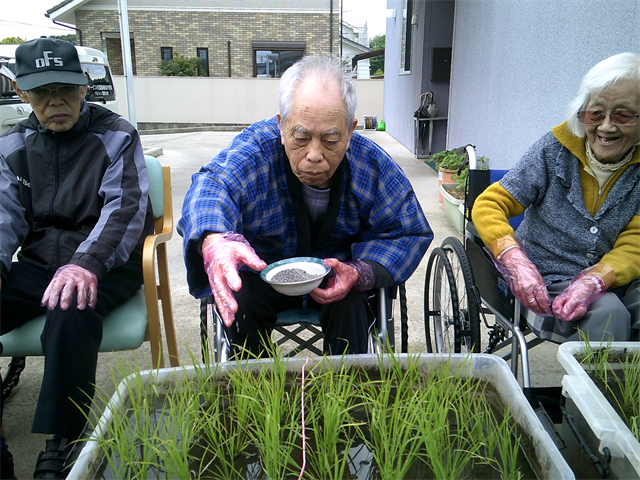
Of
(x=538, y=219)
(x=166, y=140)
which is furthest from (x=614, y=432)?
(x=166, y=140)

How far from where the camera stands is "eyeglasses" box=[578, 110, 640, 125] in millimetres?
1584

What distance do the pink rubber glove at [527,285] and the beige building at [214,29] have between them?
18.8m

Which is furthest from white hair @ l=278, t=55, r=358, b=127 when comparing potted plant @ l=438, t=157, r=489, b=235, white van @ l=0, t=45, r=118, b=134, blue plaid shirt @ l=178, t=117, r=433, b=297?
white van @ l=0, t=45, r=118, b=134

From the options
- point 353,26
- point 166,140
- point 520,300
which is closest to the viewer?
point 520,300

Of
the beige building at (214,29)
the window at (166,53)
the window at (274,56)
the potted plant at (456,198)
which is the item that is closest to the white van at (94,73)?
the potted plant at (456,198)

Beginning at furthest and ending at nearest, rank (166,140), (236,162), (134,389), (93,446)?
(166,140) < (236,162) < (134,389) < (93,446)

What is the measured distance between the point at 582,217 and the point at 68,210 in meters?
1.81

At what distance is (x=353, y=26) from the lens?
127 ft

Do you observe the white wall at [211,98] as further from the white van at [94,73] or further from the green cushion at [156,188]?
the green cushion at [156,188]

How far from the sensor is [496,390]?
3.38ft

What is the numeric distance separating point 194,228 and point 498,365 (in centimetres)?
→ 81

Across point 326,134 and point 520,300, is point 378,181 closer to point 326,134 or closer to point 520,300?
point 326,134

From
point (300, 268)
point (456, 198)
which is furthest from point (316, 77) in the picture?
point (456, 198)

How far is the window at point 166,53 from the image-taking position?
19.5 metres
